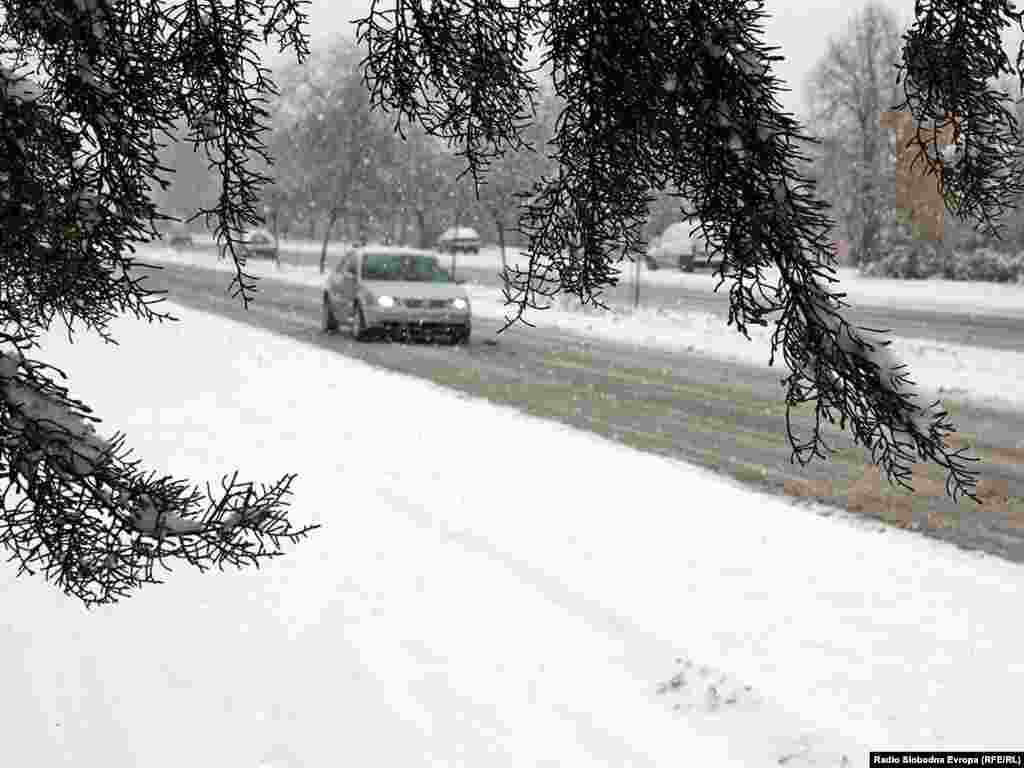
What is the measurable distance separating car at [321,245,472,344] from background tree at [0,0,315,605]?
555 inches

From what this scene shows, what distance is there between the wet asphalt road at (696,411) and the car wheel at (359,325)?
0.23 meters

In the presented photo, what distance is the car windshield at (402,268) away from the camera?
18.1m

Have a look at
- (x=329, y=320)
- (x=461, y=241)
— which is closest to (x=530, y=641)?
(x=329, y=320)

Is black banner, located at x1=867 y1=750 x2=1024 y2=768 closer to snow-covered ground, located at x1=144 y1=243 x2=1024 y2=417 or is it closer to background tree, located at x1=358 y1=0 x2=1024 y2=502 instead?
snow-covered ground, located at x1=144 y1=243 x2=1024 y2=417

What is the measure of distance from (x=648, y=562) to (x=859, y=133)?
52944 millimetres

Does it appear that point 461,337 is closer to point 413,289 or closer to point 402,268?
point 413,289

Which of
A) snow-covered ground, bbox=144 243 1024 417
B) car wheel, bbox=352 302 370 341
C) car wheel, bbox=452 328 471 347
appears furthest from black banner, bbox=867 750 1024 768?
car wheel, bbox=352 302 370 341

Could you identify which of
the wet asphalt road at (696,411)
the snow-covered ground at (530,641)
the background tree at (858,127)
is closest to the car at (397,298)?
the wet asphalt road at (696,411)

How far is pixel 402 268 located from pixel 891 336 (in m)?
9.93

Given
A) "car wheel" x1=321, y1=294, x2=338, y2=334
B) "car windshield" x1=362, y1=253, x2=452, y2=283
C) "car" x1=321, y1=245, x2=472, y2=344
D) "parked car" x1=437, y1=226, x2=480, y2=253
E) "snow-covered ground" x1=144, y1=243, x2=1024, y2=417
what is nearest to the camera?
"snow-covered ground" x1=144, y1=243, x2=1024, y2=417

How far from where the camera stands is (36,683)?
4242 mm

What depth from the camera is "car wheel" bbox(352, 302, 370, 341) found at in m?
17.5

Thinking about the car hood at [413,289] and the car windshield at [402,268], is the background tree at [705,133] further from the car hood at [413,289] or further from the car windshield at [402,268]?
the car windshield at [402,268]


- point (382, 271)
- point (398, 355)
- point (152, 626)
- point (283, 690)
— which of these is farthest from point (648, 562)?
point (382, 271)
